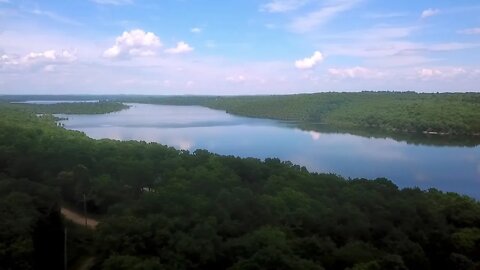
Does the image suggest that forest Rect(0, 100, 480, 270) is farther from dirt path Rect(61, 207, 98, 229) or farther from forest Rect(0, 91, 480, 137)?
forest Rect(0, 91, 480, 137)

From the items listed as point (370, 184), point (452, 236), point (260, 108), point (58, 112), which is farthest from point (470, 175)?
point (58, 112)

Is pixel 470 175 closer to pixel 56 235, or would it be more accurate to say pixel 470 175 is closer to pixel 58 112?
pixel 56 235

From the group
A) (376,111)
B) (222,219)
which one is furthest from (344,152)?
(376,111)

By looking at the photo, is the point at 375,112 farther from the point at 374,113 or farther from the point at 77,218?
the point at 77,218

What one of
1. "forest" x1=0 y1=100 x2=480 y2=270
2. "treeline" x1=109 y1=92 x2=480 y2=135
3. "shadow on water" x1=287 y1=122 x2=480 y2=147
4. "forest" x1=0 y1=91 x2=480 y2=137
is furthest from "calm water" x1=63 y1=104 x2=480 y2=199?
"forest" x1=0 y1=100 x2=480 y2=270

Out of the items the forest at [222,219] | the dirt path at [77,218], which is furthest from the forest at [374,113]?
the dirt path at [77,218]

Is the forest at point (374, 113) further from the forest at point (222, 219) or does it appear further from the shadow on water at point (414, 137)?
the forest at point (222, 219)

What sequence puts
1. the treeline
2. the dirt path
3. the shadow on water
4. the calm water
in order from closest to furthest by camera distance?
the dirt path, the calm water, the shadow on water, the treeline

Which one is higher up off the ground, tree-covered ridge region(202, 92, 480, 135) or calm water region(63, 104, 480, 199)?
tree-covered ridge region(202, 92, 480, 135)
